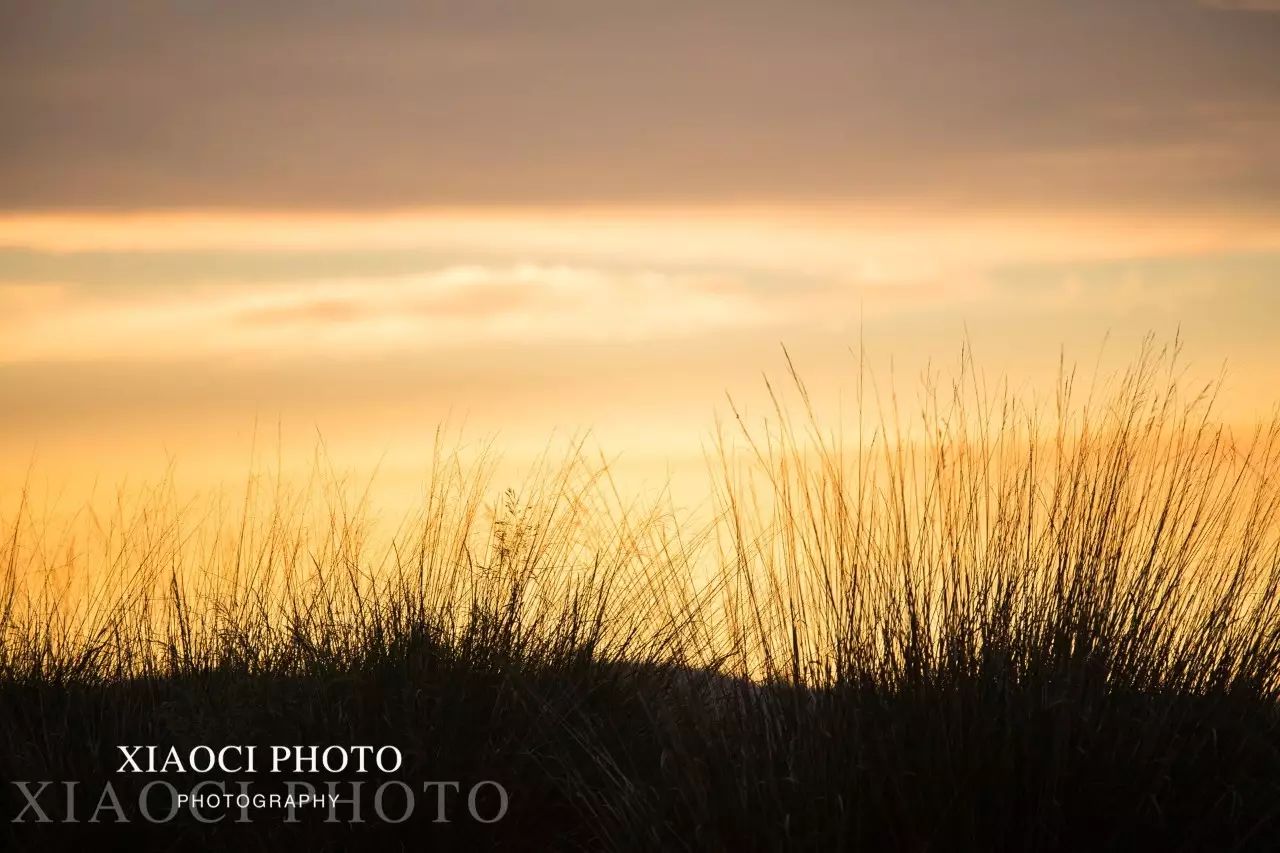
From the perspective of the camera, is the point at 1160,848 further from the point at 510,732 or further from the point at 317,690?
the point at 317,690

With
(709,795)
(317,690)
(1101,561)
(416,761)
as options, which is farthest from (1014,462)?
(317,690)

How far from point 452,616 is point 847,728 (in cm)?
187

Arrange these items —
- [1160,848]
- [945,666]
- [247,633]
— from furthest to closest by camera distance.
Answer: [247,633]
[945,666]
[1160,848]

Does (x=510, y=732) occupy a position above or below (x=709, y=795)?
above

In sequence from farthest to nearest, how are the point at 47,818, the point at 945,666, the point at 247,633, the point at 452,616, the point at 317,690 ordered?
1. the point at 247,633
2. the point at 452,616
3. the point at 317,690
4. the point at 47,818
5. the point at 945,666

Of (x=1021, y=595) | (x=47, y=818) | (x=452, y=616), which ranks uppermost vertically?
(x=452, y=616)

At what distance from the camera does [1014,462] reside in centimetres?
Answer: 398

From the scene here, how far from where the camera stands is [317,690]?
13.9ft

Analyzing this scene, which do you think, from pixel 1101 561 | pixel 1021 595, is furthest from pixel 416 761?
pixel 1101 561

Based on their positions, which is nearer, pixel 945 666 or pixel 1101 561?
pixel 945 666

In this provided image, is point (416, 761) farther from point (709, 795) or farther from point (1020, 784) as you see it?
point (1020, 784)

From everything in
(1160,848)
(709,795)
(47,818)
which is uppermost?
(47,818)

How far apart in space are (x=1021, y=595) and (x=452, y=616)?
2.06m

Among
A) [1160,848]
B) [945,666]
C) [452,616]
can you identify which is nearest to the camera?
[1160,848]
